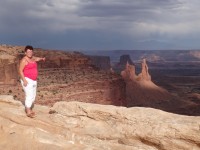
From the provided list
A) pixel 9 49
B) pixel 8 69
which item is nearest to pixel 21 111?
pixel 8 69

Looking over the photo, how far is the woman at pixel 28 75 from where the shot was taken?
10055 millimetres

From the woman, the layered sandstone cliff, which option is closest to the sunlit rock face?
the layered sandstone cliff

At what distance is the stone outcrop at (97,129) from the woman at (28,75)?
11.5 inches

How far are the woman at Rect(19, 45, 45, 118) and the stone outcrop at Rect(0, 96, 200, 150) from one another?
29 cm

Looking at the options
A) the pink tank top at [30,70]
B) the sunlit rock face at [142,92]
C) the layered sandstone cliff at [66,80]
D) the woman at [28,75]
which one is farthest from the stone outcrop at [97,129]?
the sunlit rock face at [142,92]

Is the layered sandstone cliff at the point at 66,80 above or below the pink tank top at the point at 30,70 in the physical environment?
below

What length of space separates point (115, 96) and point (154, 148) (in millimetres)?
38280

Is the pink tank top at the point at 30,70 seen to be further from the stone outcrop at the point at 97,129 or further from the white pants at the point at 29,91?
the stone outcrop at the point at 97,129

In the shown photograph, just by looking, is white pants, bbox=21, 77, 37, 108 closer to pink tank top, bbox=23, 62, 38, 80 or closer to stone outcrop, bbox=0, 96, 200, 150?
pink tank top, bbox=23, 62, 38, 80

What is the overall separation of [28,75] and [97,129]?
Answer: 2.24 metres

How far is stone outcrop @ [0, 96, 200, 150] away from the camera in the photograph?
8812 millimetres

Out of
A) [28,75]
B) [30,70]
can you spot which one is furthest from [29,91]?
[30,70]

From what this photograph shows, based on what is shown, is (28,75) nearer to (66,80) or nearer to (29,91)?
(29,91)

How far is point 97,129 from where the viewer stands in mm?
9930
